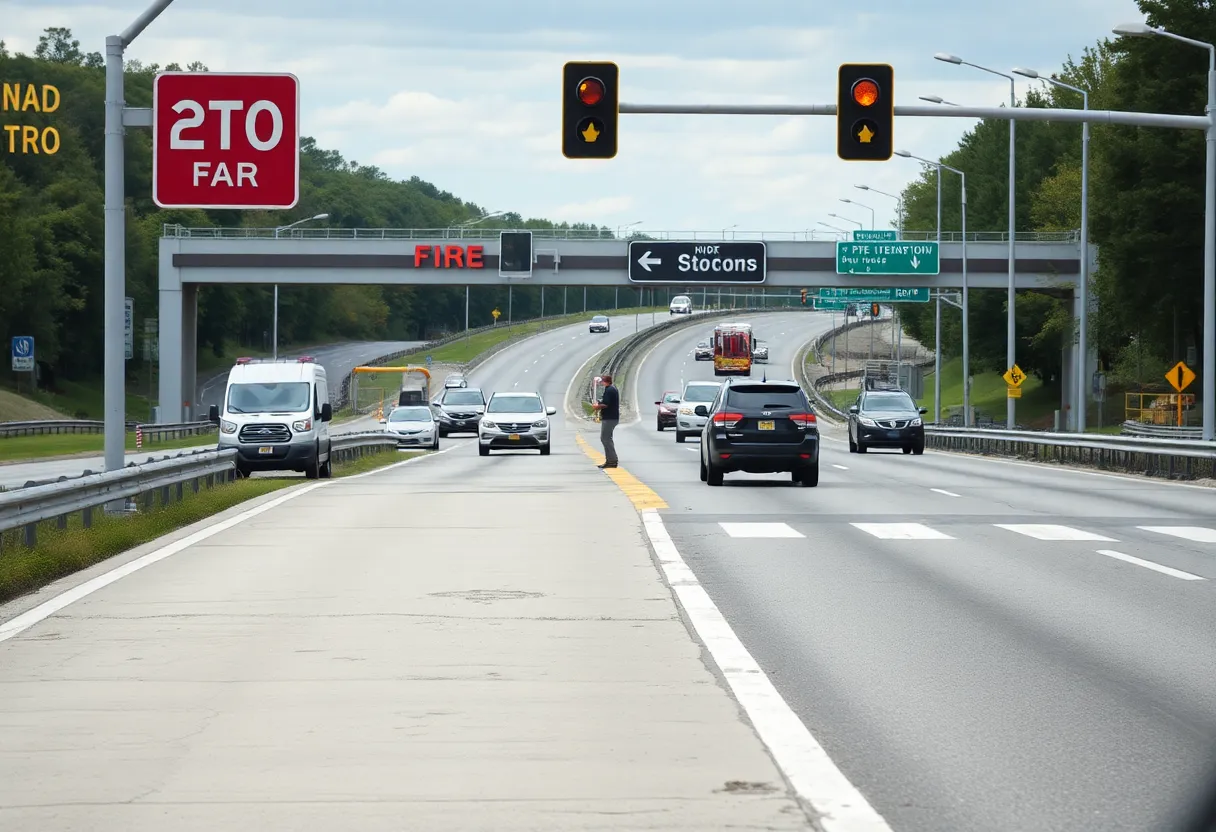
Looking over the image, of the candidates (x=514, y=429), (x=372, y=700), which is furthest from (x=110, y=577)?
(x=514, y=429)

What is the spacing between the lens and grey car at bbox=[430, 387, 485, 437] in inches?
2840

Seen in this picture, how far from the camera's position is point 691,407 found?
198ft

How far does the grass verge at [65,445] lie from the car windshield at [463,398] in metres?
9.29

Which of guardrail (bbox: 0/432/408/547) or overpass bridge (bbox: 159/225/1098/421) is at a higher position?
overpass bridge (bbox: 159/225/1098/421)

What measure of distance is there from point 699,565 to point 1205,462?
19301mm

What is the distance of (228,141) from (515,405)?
25.4 meters

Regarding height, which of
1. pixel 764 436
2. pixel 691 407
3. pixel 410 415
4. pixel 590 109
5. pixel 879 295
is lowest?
pixel 410 415

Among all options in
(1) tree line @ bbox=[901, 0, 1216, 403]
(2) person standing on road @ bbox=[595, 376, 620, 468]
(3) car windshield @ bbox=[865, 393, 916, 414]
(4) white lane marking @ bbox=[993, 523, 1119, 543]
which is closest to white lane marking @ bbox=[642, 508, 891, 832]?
(4) white lane marking @ bbox=[993, 523, 1119, 543]

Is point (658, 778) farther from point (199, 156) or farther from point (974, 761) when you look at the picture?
point (199, 156)

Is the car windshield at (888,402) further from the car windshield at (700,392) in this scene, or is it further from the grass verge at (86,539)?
the grass verge at (86,539)

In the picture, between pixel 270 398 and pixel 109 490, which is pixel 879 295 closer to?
pixel 270 398

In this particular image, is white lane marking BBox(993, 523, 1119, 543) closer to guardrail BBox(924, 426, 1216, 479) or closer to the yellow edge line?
the yellow edge line

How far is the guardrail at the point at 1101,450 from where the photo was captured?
3219 cm

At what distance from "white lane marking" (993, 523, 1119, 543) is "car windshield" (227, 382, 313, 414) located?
17246 mm
